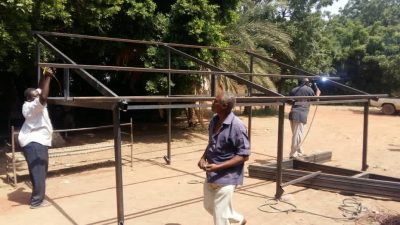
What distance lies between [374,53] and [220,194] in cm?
2646

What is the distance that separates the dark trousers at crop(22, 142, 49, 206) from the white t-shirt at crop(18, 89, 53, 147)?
0.24 ft

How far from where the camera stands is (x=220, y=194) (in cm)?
394

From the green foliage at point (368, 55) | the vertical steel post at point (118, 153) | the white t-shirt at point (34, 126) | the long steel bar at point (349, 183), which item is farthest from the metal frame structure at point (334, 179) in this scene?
the green foliage at point (368, 55)

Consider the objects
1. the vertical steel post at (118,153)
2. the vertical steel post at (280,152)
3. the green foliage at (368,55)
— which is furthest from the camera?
the green foliage at (368,55)

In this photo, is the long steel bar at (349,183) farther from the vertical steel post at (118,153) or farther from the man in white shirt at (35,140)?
the man in white shirt at (35,140)

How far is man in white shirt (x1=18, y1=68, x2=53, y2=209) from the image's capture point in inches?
219

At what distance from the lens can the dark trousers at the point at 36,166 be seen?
221 inches

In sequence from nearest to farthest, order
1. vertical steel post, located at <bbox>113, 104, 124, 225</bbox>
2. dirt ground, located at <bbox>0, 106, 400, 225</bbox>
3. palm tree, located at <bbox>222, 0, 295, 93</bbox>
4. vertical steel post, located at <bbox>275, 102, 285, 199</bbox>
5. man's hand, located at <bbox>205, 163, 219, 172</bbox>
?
man's hand, located at <bbox>205, 163, 219, 172</bbox> → vertical steel post, located at <bbox>113, 104, 124, 225</bbox> → dirt ground, located at <bbox>0, 106, 400, 225</bbox> → vertical steel post, located at <bbox>275, 102, 285, 199</bbox> → palm tree, located at <bbox>222, 0, 295, 93</bbox>

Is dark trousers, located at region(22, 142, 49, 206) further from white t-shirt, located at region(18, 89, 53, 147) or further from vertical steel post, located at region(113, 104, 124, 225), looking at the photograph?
vertical steel post, located at region(113, 104, 124, 225)

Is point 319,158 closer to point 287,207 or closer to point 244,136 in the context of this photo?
point 287,207

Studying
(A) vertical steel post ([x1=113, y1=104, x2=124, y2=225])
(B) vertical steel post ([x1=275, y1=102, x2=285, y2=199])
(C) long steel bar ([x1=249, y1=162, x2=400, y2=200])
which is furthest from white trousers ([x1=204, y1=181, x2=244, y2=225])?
(C) long steel bar ([x1=249, y1=162, x2=400, y2=200])

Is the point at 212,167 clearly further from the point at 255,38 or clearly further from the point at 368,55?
the point at 368,55

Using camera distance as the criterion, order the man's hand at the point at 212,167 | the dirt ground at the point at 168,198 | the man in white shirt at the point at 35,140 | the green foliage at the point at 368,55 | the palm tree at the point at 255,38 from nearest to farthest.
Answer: the man's hand at the point at 212,167, the dirt ground at the point at 168,198, the man in white shirt at the point at 35,140, the palm tree at the point at 255,38, the green foliage at the point at 368,55

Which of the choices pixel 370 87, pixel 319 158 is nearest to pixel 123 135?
pixel 319 158
